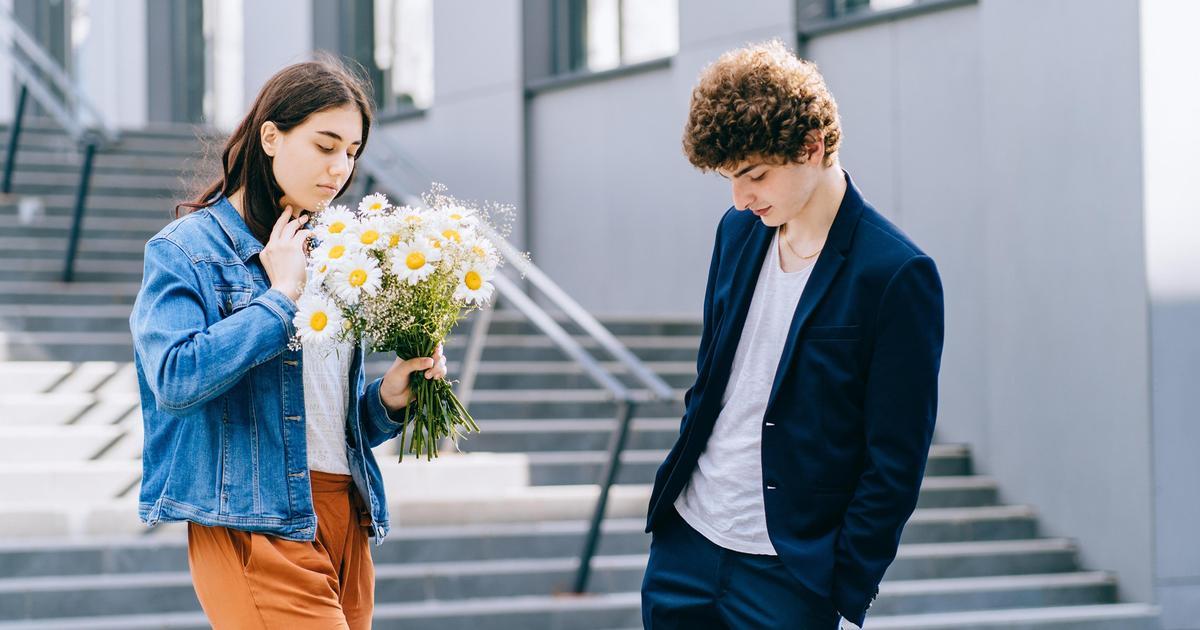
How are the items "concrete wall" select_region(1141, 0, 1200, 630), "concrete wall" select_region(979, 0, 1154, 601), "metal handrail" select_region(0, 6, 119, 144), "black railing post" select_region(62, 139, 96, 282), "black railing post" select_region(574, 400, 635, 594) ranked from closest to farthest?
"black railing post" select_region(574, 400, 635, 594) < "concrete wall" select_region(1141, 0, 1200, 630) < "concrete wall" select_region(979, 0, 1154, 601) < "black railing post" select_region(62, 139, 96, 282) < "metal handrail" select_region(0, 6, 119, 144)

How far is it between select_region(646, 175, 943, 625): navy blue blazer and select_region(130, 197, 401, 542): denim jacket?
83 centimetres

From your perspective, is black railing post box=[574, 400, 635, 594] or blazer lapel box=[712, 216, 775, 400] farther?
black railing post box=[574, 400, 635, 594]

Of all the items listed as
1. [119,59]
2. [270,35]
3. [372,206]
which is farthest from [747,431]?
[119,59]

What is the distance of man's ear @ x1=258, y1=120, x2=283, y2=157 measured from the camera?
2.47 meters

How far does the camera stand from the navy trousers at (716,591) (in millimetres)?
2488

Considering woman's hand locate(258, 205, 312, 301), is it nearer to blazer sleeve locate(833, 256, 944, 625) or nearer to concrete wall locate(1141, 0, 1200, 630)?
blazer sleeve locate(833, 256, 944, 625)

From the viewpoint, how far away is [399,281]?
8.06 feet

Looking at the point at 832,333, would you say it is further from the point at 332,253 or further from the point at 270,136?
the point at 270,136

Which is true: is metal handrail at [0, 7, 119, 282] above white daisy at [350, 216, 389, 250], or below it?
above

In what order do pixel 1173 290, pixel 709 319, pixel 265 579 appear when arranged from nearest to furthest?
pixel 265 579, pixel 709 319, pixel 1173 290

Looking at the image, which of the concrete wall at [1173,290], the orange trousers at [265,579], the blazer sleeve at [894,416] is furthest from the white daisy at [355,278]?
the concrete wall at [1173,290]

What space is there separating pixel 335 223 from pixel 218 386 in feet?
1.24

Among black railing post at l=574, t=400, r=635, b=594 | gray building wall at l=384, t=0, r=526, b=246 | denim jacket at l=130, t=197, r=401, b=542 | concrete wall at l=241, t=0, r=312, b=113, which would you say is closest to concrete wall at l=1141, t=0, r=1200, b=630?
black railing post at l=574, t=400, r=635, b=594

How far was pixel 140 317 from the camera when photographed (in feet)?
7.63
